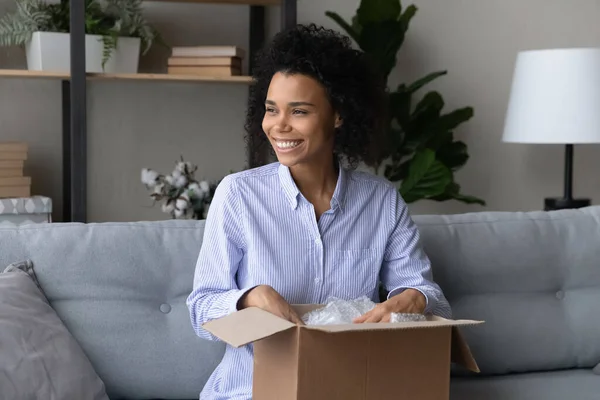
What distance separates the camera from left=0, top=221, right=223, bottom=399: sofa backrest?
1.91 m

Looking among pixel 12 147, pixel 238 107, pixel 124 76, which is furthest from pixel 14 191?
pixel 238 107

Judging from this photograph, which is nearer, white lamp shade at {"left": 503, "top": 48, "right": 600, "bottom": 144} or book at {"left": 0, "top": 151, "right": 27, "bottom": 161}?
book at {"left": 0, "top": 151, "right": 27, "bottom": 161}

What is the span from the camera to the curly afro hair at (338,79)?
1794mm

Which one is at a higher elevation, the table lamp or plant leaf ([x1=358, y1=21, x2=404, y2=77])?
plant leaf ([x1=358, y1=21, x2=404, y2=77])

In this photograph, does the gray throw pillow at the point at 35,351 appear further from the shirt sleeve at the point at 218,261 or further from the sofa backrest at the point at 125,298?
the shirt sleeve at the point at 218,261

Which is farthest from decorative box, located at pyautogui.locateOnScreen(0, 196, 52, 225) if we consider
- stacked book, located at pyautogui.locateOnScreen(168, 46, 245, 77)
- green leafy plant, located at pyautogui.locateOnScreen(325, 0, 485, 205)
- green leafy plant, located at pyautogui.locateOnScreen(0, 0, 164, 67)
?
green leafy plant, located at pyautogui.locateOnScreen(325, 0, 485, 205)

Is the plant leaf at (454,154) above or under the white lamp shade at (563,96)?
under

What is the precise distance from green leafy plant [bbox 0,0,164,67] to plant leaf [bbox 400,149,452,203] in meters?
1.07

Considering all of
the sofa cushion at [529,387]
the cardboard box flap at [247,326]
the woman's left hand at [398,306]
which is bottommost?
the sofa cushion at [529,387]

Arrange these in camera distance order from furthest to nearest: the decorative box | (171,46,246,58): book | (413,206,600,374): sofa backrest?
(171,46,246,58): book, the decorative box, (413,206,600,374): sofa backrest

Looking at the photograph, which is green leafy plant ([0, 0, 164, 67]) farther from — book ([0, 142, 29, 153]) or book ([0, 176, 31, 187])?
book ([0, 176, 31, 187])

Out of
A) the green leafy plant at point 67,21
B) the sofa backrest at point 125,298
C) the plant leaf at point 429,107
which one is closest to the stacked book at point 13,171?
the green leafy plant at point 67,21

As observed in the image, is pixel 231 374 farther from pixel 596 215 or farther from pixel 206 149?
pixel 206 149

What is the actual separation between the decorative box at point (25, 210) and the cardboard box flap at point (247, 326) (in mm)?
1546
